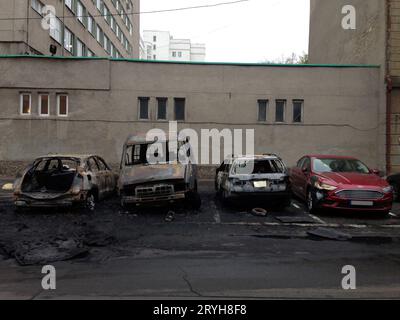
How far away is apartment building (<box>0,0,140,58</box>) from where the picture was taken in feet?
74.1

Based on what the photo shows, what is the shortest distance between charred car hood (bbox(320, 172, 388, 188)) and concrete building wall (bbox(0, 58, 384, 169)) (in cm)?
813

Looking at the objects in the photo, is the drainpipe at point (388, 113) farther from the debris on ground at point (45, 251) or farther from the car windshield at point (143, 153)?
the debris on ground at point (45, 251)

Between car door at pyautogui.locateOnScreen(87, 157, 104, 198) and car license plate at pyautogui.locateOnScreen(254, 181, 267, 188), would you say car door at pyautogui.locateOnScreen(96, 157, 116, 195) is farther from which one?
car license plate at pyautogui.locateOnScreen(254, 181, 267, 188)

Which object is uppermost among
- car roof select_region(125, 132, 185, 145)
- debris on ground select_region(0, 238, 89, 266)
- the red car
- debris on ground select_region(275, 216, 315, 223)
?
car roof select_region(125, 132, 185, 145)

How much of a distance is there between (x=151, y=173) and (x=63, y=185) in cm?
234

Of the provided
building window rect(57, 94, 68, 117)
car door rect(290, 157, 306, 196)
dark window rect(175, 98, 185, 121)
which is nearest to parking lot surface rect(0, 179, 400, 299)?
car door rect(290, 157, 306, 196)

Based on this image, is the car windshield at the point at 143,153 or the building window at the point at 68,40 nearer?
the car windshield at the point at 143,153

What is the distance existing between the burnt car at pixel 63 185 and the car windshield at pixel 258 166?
3659 millimetres

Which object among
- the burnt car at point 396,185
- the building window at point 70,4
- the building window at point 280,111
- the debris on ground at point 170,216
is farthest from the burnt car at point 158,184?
the building window at point 70,4

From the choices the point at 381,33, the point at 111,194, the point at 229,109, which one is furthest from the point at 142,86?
the point at 381,33

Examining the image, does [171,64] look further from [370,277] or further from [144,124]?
[370,277]

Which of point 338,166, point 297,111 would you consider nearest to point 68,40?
point 297,111

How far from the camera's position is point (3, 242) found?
720 centimetres

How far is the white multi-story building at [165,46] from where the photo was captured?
367 feet
